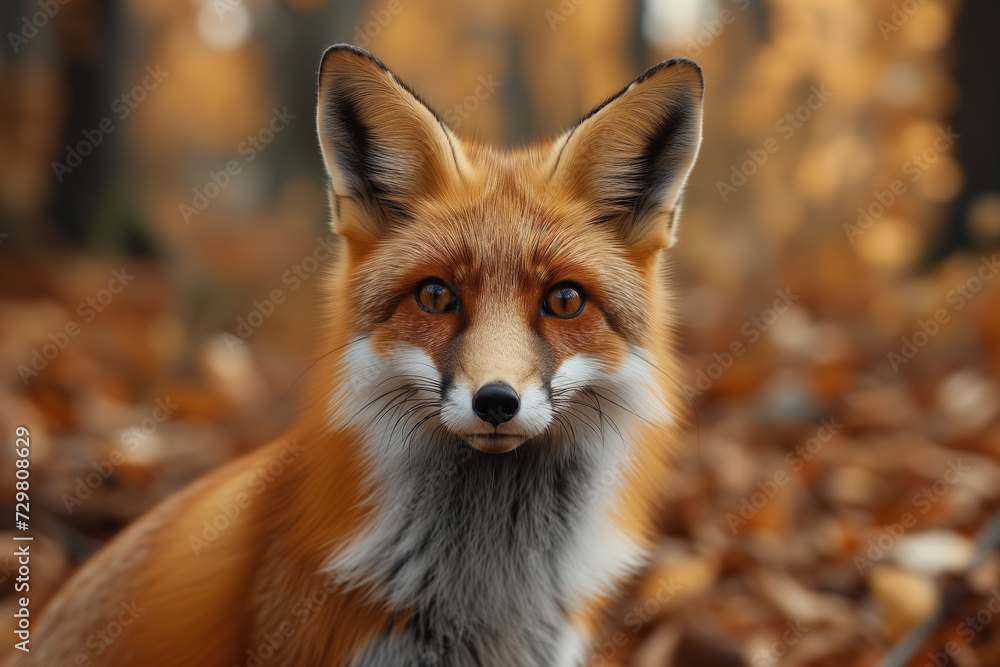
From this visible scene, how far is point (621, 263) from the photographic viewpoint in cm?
140

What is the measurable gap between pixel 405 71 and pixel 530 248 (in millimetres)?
2030

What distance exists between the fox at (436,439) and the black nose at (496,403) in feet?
0.26

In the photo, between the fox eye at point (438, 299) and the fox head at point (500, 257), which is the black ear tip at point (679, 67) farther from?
the fox eye at point (438, 299)

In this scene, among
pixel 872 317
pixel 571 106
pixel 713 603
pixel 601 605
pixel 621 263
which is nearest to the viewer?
pixel 621 263

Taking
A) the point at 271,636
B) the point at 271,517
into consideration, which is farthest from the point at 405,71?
the point at 271,636

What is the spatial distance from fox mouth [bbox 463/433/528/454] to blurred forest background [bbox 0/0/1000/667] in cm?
86

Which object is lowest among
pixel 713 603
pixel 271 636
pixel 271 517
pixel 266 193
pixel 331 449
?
pixel 713 603

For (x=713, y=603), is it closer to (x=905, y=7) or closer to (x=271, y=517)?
(x=271, y=517)

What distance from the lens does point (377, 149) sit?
1.38 m

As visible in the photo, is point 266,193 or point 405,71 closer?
point 405,71

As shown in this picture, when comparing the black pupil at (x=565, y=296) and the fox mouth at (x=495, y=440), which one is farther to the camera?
the black pupil at (x=565, y=296)

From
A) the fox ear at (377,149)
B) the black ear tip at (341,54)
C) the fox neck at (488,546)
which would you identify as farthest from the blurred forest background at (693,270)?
the fox neck at (488,546)

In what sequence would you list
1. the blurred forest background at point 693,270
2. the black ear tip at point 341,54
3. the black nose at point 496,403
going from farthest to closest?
the blurred forest background at point 693,270 < the black ear tip at point 341,54 < the black nose at point 496,403

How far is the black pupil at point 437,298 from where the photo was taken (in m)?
1.27
